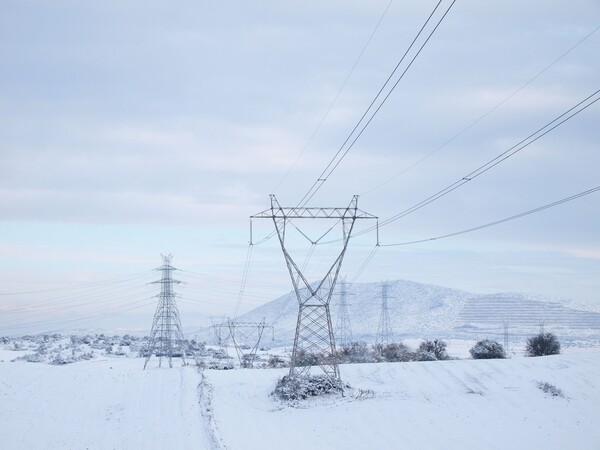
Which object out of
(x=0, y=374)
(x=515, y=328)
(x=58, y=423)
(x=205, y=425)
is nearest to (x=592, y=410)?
(x=205, y=425)

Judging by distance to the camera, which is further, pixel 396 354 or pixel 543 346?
pixel 543 346

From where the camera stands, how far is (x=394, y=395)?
139ft

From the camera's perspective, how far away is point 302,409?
1505 inches

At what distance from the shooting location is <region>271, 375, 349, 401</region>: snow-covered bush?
4016cm

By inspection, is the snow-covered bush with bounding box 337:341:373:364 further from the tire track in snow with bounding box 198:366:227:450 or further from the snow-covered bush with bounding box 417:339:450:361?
the tire track in snow with bounding box 198:366:227:450

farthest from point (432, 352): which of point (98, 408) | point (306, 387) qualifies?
point (98, 408)

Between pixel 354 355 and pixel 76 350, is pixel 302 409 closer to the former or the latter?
pixel 354 355

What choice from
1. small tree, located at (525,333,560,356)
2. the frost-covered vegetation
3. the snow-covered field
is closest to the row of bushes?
small tree, located at (525,333,560,356)

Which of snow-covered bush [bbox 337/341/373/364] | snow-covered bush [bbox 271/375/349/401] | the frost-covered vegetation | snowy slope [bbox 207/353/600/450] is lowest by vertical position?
snowy slope [bbox 207/353/600/450]

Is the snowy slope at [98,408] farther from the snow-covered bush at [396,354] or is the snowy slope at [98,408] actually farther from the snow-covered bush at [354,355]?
the snow-covered bush at [396,354]

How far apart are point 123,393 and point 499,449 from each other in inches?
923

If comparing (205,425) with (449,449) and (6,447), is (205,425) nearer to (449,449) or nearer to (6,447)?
(6,447)

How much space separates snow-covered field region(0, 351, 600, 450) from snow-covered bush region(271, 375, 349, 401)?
85 cm

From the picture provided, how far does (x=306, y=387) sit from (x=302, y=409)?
2.37 metres
